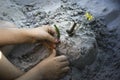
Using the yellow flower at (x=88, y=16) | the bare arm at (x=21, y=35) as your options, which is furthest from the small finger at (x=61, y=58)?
the yellow flower at (x=88, y=16)

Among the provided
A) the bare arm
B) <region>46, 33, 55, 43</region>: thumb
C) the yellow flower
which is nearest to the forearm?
the bare arm

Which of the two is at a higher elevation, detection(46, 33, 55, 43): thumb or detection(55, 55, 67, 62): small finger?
detection(46, 33, 55, 43): thumb

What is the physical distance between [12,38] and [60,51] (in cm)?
34

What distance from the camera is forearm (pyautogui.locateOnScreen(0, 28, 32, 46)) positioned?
1894 millimetres

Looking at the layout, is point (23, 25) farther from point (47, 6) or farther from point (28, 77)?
point (28, 77)

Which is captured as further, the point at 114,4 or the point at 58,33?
the point at 114,4

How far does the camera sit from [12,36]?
1.90 m

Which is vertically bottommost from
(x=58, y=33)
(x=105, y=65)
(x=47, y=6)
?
(x=105, y=65)

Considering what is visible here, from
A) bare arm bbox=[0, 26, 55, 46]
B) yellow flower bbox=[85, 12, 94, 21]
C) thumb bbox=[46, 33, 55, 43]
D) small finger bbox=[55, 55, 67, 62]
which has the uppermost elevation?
yellow flower bbox=[85, 12, 94, 21]

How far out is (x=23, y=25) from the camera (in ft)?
7.29

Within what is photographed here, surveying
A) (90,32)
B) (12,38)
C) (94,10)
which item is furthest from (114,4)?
(12,38)

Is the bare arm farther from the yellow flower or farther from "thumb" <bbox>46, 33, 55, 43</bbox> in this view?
the yellow flower

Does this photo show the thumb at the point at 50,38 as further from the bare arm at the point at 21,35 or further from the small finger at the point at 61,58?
the small finger at the point at 61,58

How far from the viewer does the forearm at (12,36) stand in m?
1.89
